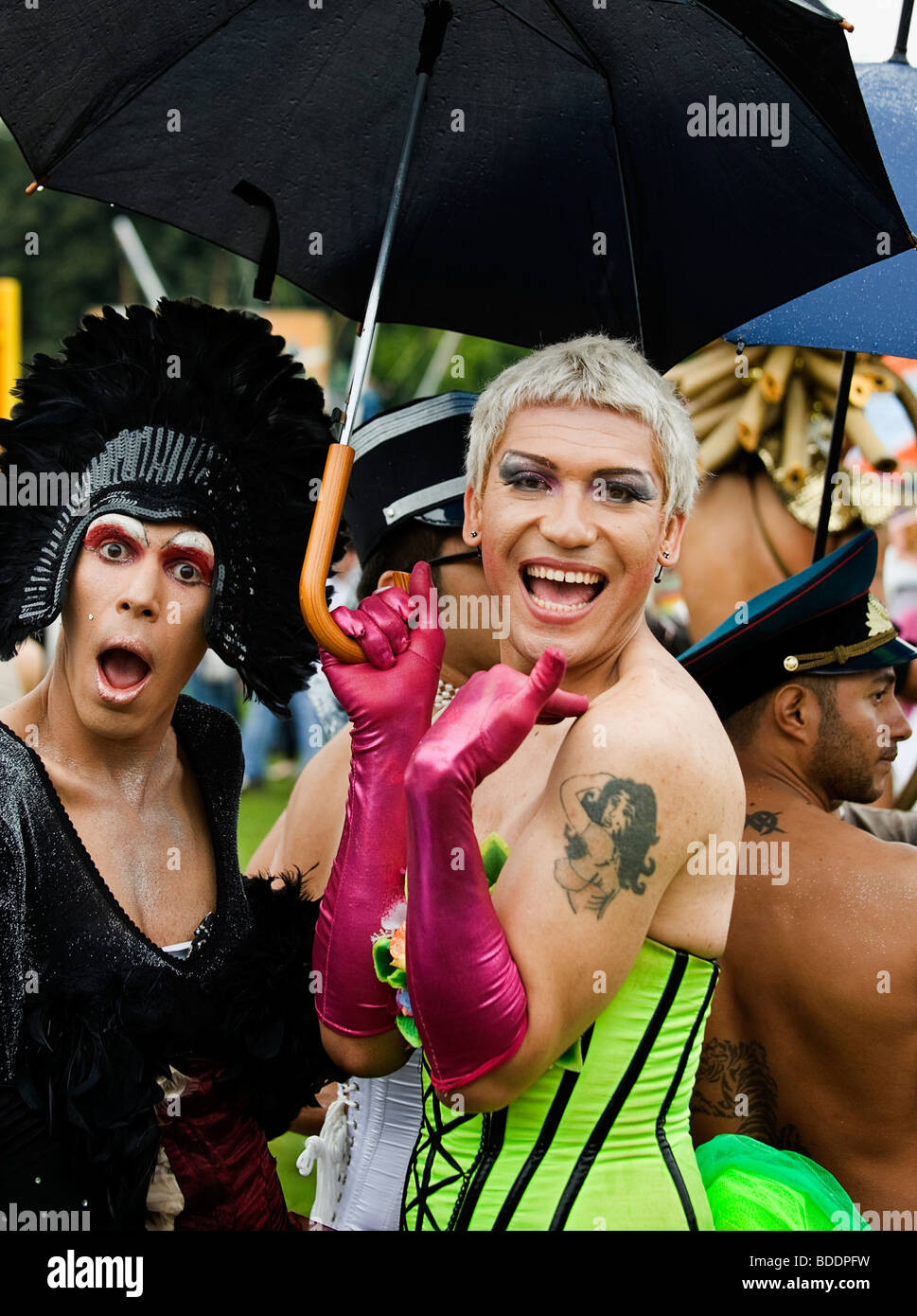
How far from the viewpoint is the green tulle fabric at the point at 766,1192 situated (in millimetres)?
2393

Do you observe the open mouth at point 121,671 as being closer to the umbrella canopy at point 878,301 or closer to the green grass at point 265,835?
the umbrella canopy at point 878,301

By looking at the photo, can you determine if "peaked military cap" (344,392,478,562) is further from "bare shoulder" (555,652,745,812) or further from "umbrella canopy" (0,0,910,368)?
"bare shoulder" (555,652,745,812)

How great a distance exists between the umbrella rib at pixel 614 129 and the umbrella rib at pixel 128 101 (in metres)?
A: 0.64

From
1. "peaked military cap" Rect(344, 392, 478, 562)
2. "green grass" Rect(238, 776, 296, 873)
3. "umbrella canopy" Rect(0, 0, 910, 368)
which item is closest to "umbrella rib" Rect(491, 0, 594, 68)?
"umbrella canopy" Rect(0, 0, 910, 368)

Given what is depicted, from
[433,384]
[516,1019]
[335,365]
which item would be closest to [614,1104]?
[516,1019]

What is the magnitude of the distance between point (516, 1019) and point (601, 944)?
0.54ft

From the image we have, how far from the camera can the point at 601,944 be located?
80.7 inches

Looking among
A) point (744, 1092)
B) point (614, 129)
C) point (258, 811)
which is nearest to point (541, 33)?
point (614, 129)

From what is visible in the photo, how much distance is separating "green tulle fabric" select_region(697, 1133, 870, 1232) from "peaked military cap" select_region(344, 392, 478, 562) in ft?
5.16

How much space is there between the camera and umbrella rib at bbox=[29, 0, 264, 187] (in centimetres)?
280

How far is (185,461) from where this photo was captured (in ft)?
8.48

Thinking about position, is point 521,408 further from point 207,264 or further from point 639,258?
point 207,264

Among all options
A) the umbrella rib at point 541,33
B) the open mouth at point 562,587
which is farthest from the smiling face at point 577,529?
the umbrella rib at point 541,33

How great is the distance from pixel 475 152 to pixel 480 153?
0.4 inches
